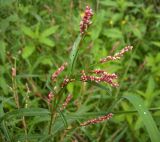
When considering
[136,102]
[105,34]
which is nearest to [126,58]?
[105,34]

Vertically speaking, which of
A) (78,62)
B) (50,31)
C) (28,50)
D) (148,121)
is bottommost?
(148,121)

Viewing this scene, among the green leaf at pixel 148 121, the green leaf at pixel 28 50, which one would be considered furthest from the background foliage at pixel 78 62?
→ the green leaf at pixel 148 121

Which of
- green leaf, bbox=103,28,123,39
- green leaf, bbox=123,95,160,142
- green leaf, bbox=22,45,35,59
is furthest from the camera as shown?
green leaf, bbox=103,28,123,39

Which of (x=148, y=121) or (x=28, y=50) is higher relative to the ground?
(x=28, y=50)

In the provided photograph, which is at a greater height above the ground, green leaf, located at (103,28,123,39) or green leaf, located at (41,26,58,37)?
green leaf, located at (41,26,58,37)

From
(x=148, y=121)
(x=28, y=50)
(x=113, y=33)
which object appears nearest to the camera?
(x=148, y=121)

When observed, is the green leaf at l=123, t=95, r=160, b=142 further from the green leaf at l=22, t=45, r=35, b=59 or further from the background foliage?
the green leaf at l=22, t=45, r=35, b=59

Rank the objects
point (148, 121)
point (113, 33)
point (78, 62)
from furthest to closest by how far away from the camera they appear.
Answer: point (113, 33)
point (78, 62)
point (148, 121)

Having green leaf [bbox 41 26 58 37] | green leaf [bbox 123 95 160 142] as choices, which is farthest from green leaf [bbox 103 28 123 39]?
green leaf [bbox 123 95 160 142]

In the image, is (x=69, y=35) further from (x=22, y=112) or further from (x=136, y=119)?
(x=22, y=112)

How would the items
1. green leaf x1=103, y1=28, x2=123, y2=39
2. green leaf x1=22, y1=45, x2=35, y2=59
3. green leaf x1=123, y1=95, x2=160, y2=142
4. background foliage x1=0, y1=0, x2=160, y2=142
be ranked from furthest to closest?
1. green leaf x1=103, y1=28, x2=123, y2=39
2. green leaf x1=22, y1=45, x2=35, y2=59
3. background foliage x1=0, y1=0, x2=160, y2=142
4. green leaf x1=123, y1=95, x2=160, y2=142

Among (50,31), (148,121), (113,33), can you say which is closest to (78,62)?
(50,31)

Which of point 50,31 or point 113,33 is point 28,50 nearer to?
point 50,31
